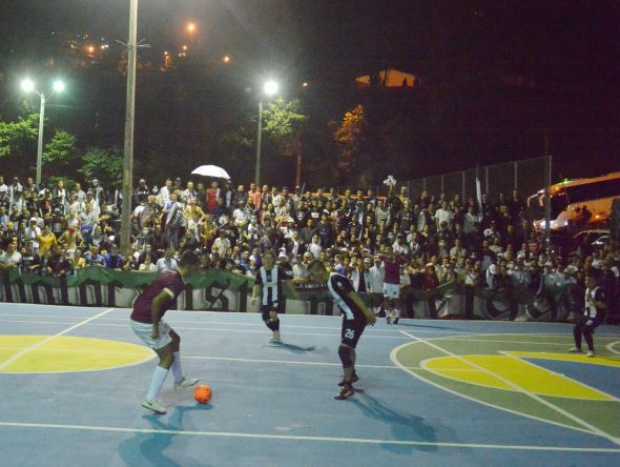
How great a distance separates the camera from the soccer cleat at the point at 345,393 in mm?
9680

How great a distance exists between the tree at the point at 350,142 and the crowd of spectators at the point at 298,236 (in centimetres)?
2409

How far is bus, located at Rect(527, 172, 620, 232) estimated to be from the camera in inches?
1164

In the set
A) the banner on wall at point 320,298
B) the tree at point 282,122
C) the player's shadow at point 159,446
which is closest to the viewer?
the player's shadow at point 159,446

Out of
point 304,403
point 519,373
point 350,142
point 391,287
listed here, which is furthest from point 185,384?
point 350,142

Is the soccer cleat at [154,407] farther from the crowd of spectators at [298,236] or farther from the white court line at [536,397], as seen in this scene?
the crowd of spectators at [298,236]

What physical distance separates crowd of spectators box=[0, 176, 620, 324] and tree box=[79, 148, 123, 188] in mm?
11636

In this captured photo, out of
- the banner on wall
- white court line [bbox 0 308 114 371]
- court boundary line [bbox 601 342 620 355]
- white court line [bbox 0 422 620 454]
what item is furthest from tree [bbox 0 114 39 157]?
white court line [bbox 0 422 620 454]

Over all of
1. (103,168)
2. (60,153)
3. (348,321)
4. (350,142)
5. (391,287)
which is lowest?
(348,321)

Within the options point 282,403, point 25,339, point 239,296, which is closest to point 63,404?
point 282,403

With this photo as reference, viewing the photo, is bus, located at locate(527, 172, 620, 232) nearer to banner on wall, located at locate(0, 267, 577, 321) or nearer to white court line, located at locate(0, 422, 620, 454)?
banner on wall, located at locate(0, 267, 577, 321)

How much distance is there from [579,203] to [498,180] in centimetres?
469

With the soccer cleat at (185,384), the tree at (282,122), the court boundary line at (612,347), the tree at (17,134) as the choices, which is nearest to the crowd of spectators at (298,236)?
the court boundary line at (612,347)

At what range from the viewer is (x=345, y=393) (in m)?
9.74

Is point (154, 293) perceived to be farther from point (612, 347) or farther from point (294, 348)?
point (612, 347)
